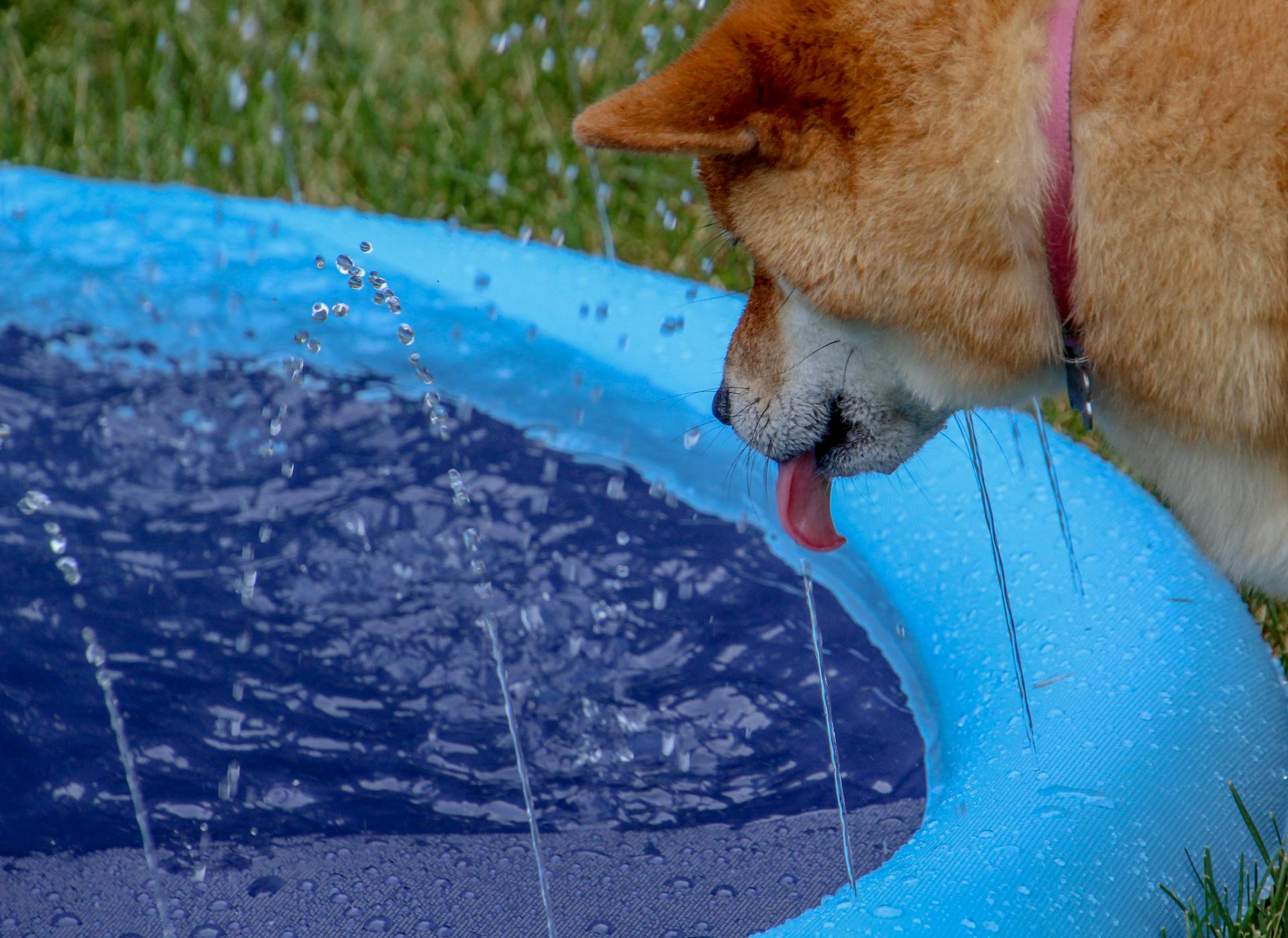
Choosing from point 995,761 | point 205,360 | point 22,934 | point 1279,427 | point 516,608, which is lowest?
point 22,934

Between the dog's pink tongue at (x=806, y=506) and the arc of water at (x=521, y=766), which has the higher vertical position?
the dog's pink tongue at (x=806, y=506)

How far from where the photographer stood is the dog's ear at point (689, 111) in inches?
63.2

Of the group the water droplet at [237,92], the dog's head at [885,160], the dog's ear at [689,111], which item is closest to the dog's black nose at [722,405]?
the dog's head at [885,160]

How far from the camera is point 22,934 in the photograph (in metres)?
2.02

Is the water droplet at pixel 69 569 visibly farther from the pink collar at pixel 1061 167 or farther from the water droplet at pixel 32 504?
the pink collar at pixel 1061 167

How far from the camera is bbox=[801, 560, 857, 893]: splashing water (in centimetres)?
217

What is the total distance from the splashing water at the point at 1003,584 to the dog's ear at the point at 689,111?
2.37ft

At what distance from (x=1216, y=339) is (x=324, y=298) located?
99.1 inches

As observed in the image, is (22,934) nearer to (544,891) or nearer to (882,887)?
(544,891)

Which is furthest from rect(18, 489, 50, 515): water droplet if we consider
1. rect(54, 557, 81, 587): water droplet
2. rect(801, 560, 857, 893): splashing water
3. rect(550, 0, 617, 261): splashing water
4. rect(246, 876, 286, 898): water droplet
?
rect(801, 560, 857, 893): splashing water

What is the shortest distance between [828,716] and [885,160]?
114cm

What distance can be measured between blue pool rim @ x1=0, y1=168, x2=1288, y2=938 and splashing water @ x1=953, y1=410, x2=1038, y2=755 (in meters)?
0.01

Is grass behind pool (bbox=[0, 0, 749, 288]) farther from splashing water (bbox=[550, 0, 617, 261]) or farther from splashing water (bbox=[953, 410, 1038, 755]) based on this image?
splashing water (bbox=[953, 410, 1038, 755])

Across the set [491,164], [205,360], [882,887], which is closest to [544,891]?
[882,887]
